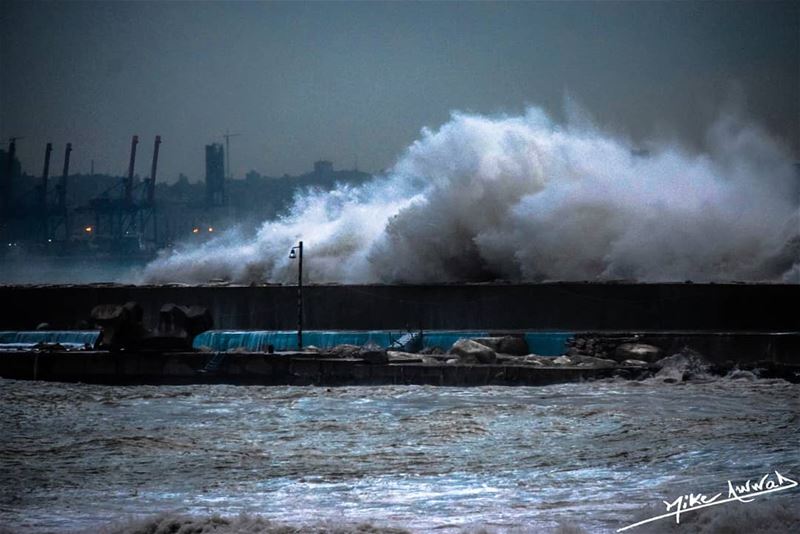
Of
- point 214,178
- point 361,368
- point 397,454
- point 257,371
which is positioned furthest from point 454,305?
point 214,178

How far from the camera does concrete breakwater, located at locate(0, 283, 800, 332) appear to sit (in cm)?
2133

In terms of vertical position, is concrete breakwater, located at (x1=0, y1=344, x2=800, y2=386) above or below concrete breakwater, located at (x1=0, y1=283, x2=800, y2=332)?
below

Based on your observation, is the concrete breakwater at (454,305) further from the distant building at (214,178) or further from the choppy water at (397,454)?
the distant building at (214,178)

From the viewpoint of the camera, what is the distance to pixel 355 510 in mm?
10320

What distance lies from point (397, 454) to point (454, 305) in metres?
9.74

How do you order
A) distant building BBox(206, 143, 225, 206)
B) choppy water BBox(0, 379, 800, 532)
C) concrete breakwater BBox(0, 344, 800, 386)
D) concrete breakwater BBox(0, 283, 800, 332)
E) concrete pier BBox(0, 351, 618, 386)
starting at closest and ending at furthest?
choppy water BBox(0, 379, 800, 532) < concrete breakwater BBox(0, 344, 800, 386) < concrete pier BBox(0, 351, 618, 386) < concrete breakwater BBox(0, 283, 800, 332) < distant building BBox(206, 143, 225, 206)

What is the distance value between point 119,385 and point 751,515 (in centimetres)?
1483

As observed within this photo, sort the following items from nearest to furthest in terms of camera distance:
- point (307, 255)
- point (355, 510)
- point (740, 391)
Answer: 1. point (355, 510)
2. point (740, 391)
3. point (307, 255)

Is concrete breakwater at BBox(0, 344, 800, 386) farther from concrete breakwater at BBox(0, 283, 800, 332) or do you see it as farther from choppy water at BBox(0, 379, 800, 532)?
concrete breakwater at BBox(0, 283, 800, 332)

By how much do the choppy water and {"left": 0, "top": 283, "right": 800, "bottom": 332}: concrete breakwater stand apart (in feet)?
9.82

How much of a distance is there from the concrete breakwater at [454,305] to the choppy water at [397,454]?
2.99 metres

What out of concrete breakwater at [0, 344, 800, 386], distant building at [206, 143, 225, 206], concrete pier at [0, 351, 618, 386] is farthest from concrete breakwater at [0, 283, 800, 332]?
distant building at [206, 143, 225, 206]

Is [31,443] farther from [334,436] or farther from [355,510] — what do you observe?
[355,510]

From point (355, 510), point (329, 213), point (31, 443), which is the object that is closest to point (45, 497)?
point (355, 510)
